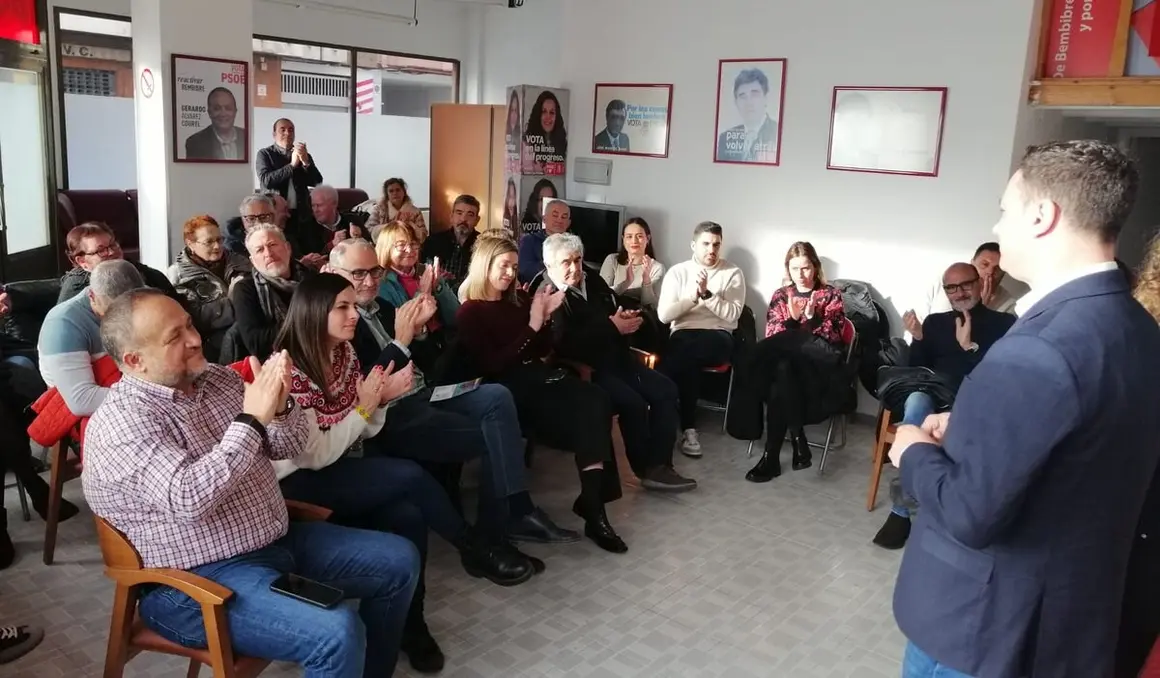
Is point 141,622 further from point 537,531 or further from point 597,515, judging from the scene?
point 597,515

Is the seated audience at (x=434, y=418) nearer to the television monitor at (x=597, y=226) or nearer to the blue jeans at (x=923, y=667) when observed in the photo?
the blue jeans at (x=923, y=667)

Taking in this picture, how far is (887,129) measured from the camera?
17.1 feet

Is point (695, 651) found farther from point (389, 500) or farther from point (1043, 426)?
point (1043, 426)

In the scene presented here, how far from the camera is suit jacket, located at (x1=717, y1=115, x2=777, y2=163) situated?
568cm

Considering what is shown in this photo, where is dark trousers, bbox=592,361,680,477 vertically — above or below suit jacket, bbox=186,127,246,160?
below

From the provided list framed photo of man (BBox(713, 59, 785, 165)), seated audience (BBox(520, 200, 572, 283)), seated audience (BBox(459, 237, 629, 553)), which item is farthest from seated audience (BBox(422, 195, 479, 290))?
seated audience (BBox(459, 237, 629, 553))

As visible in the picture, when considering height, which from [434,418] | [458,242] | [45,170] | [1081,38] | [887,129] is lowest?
[434,418]

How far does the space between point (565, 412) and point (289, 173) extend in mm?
3720

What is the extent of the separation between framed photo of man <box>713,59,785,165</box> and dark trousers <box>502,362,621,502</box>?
105 inches

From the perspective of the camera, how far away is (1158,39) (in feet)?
14.2

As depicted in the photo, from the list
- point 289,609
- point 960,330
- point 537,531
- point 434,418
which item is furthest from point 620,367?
point 289,609

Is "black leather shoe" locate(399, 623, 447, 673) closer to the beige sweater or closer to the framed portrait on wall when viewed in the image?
the beige sweater

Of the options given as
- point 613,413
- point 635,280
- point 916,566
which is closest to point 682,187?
point 635,280

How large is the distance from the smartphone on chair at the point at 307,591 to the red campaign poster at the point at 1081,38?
4.51 meters
